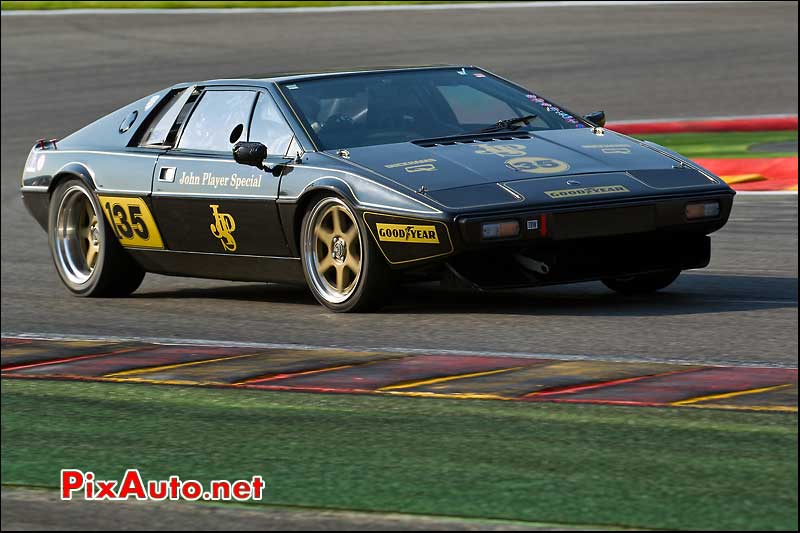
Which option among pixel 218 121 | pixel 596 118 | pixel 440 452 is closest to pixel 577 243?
pixel 596 118

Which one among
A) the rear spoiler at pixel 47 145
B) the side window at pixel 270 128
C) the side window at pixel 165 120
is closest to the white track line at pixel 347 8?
the rear spoiler at pixel 47 145

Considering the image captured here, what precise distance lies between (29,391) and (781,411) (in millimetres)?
2892

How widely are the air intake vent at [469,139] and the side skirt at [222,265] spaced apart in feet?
2.94

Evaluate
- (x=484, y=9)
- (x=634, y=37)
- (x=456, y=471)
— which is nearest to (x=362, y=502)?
(x=456, y=471)

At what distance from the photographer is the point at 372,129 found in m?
8.44

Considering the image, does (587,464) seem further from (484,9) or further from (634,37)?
(484,9)

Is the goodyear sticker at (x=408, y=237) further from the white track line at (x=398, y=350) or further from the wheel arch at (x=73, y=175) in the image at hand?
the wheel arch at (x=73, y=175)

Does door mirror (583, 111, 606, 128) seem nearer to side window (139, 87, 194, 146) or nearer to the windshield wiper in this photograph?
the windshield wiper

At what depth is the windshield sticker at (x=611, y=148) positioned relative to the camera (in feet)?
26.9

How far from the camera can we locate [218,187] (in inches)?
344

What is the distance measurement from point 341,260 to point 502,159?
94 centimetres

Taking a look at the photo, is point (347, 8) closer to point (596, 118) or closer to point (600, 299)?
point (596, 118)

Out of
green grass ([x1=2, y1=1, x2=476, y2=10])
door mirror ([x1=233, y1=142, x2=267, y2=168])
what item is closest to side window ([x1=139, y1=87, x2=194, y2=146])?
door mirror ([x1=233, y1=142, x2=267, y2=168])

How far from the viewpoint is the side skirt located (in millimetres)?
8477
